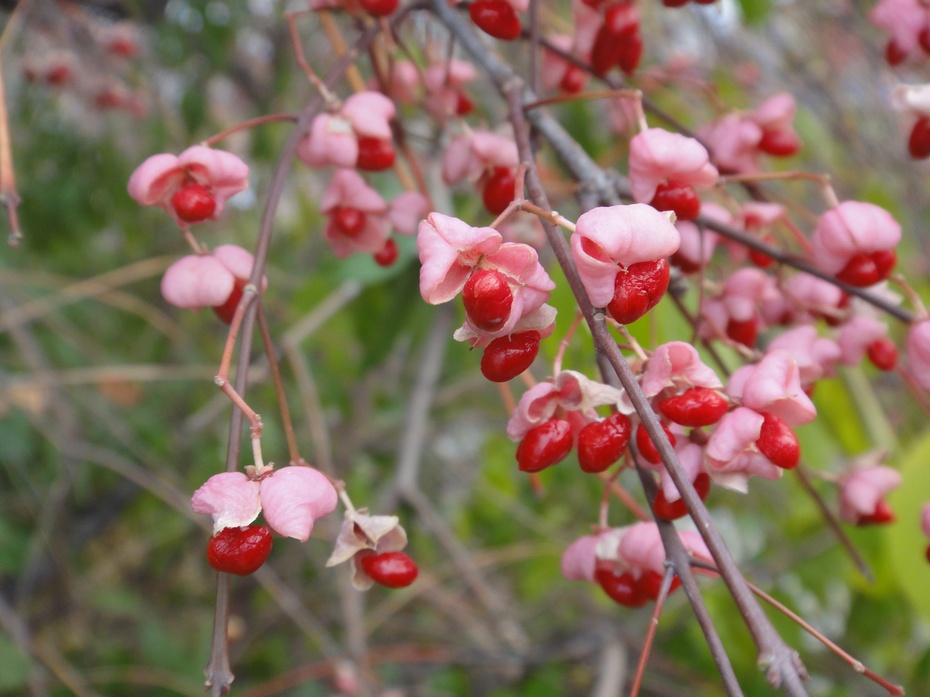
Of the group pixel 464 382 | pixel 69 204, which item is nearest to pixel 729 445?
pixel 464 382

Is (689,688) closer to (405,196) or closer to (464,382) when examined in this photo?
(464,382)

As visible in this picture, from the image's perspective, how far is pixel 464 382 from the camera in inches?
47.6

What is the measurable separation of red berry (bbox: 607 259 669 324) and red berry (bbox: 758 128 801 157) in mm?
357

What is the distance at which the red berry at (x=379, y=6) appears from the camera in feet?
1.72

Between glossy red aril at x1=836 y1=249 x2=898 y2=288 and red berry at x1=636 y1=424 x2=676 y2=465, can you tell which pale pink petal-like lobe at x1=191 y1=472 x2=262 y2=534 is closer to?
red berry at x1=636 y1=424 x2=676 y2=465

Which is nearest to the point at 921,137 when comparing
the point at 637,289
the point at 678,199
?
the point at 678,199

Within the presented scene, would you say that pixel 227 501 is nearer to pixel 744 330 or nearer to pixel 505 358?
pixel 505 358

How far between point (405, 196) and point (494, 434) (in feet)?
3.88

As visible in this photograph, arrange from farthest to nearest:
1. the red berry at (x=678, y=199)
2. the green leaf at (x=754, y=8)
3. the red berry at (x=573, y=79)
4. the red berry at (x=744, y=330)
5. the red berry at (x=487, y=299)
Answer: the green leaf at (x=754, y=8) < the red berry at (x=573, y=79) < the red berry at (x=744, y=330) < the red berry at (x=678, y=199) < the red berry at (x=487, y=299)

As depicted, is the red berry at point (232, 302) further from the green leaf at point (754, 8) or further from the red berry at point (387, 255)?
the green leaf at point (754, 8)

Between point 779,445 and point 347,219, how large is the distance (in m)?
0.32

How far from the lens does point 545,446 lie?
389 millimetres

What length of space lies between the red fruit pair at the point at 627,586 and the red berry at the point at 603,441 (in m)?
0.11

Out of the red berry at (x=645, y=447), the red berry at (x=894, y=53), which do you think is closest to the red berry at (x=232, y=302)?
the red berry at (x=645, y=447)
